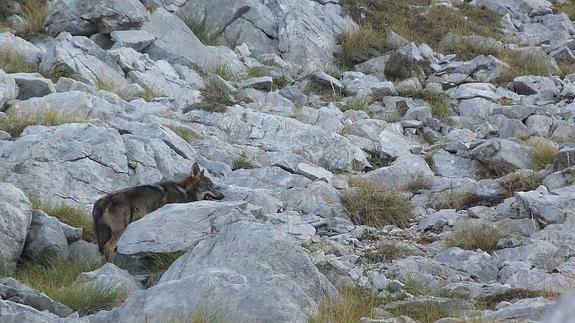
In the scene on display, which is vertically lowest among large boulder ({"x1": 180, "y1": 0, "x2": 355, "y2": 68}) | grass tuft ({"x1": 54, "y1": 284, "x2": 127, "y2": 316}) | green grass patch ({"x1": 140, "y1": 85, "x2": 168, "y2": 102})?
large boulder ({"x1": 180, "y1": 0, "x2": 355, "y2": 68})

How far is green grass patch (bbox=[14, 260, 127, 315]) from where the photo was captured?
6406 mm

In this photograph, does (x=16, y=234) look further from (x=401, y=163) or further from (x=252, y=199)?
(x=401, y=163)

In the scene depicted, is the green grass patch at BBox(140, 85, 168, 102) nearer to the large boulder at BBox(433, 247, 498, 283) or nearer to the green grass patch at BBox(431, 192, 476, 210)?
the green grass patch at BBox(431, 192, 476, 210)

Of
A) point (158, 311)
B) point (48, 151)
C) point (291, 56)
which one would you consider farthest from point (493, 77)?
point (158, 311)

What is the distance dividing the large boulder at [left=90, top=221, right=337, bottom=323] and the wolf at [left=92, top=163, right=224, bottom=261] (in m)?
1.64

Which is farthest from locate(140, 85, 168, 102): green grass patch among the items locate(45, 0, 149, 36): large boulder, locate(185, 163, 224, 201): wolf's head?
locate(185, 163, 224, 201): wolf's head

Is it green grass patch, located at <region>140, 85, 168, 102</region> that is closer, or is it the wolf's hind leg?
the wolf's hind leg

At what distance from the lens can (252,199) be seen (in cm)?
1016

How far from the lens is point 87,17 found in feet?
52.3

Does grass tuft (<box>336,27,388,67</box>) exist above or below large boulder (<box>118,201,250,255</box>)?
below

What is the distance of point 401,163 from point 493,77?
625 cm

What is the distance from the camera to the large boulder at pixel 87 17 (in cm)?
1586

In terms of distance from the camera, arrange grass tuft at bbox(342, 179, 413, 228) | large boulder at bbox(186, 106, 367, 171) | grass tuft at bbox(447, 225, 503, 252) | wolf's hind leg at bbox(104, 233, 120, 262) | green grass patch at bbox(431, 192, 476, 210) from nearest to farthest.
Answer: wolf's hind leg at bbox(104, 233, 120, 262) < grass tuft at bbox(447, 225, 503, 252) < grass tuft at bbox(342, 179, 413, 228) < green grass patch at bbox(431, 192, 476, 210) < large boulder at bbox(186, 106, 367, 171)

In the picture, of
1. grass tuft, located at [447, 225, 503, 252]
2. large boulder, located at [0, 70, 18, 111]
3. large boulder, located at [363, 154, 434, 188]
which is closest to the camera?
grass tuft, located at [447, 225, 503, 252]
